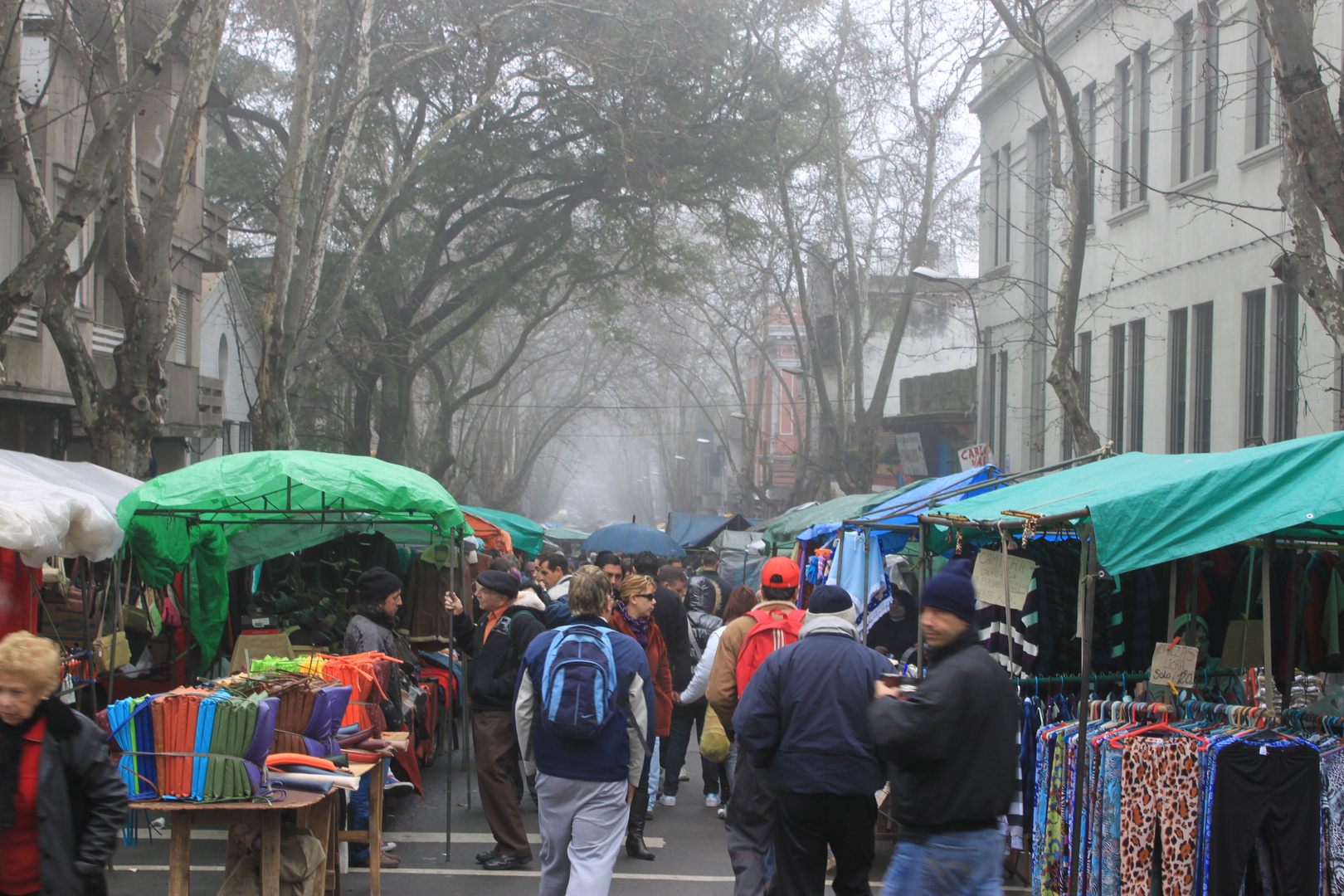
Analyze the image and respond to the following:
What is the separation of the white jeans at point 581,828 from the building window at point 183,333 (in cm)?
1830

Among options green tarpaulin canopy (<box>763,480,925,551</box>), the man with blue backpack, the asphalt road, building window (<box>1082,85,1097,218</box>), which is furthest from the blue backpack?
building window (<box>1082,85,1097,218</box>)

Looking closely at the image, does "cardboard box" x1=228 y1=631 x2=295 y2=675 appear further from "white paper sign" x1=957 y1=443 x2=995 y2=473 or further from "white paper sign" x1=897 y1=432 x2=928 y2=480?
"white paper sign" x1=897 y1=432 x2=928 y2=480

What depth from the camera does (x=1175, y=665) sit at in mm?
6191

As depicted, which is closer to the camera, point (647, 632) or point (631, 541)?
point (647, 632)

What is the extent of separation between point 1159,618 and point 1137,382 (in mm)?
10864

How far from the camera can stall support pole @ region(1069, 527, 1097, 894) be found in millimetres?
5602

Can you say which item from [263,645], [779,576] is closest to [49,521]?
[263,645]

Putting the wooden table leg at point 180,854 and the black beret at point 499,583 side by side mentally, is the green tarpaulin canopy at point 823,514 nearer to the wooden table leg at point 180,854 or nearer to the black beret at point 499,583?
the black beret at point 499,583

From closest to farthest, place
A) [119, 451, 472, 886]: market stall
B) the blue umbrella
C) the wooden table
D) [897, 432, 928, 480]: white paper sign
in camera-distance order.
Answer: the wooden table < [119, 451, 472, 886]: market stall < the blue umbrella < [897, 432, 928, 480]: white paper sign

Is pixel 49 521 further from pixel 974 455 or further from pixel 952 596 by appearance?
pixel 974 455

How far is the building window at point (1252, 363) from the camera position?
14.4m

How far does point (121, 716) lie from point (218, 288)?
22669mm

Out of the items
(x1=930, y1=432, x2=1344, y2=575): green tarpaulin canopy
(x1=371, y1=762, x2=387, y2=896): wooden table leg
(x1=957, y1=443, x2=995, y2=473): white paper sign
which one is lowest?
(x1=371, y1=762, x2=387, y2=896): wooden table leg

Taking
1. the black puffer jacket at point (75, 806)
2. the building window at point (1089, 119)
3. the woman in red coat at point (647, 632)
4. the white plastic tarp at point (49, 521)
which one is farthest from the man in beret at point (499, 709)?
the building window at point (1089, 119)
